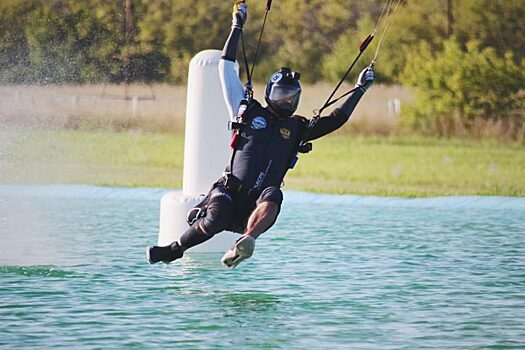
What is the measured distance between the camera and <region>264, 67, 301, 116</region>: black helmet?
821 cm

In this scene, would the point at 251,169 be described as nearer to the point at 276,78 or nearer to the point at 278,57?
the point at 276,78

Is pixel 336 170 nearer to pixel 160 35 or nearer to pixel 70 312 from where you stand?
pixel 160 35

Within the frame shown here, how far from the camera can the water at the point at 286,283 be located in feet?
23.6

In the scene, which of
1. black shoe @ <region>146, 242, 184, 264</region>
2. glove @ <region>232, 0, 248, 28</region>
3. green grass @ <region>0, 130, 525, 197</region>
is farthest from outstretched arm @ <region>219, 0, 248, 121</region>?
green grass @ <region>0, 130, 525, 197</region>

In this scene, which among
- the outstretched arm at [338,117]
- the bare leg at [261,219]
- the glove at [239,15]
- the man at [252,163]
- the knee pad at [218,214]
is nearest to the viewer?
the bare leg at [261,219]

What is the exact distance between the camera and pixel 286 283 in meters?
8.99

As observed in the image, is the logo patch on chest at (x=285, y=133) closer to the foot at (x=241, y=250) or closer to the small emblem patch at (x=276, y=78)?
the small emblem patch at (x=276, y=78)

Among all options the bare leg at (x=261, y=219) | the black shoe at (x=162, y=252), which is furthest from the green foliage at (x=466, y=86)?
A: the bare leg at (x=261, y=219)

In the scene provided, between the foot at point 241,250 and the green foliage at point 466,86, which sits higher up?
the green foliage at point 466,86

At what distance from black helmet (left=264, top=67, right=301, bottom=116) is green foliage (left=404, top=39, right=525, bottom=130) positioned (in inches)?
576

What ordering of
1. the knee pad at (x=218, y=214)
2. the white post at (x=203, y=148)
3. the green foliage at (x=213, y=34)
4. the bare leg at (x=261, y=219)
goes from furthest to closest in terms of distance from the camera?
the green foliage at (x=213, y=34)
the white post at (x=203, y=148)
the knee pad at (x=218, y=214)
the bare leg at (x=261, y=219)

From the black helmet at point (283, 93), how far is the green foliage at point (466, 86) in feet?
48.0

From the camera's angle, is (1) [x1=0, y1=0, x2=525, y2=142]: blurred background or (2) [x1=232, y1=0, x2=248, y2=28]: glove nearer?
(2) [x1=232, y1=0, x2=248, y2=28]: glove

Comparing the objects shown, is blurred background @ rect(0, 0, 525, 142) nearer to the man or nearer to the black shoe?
the man
